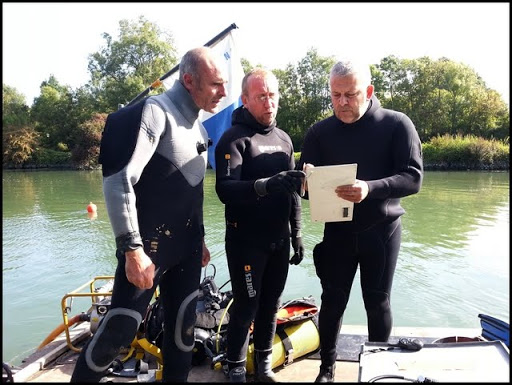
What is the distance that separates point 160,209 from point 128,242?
26 centimetres

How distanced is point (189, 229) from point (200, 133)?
1.59 ft

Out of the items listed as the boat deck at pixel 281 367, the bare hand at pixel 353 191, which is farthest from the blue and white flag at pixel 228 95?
the bare hand at pixel 353 191

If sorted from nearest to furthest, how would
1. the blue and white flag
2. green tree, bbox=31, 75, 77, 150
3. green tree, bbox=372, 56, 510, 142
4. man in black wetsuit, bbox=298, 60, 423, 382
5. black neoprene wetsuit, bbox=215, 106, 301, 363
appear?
man in black wetsuit, bbox=298, 60, 423, 382, black neoprene wetsuit, bbox=215, 106, 301, 363, the blue and white flag, green tree, bbox=372, 56, 510, 142, green tree, bbox=31, 75, 77, 150

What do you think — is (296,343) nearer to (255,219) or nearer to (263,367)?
(263,367)

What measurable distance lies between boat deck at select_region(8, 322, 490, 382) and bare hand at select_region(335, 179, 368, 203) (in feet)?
3.04

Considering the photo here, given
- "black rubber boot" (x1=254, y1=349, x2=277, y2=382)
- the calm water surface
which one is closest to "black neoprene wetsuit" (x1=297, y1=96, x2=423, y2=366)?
"black rubber boot" (x1=254, y1=349, x2=277, y2=382)

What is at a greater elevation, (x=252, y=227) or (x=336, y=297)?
(x=252, y=227)

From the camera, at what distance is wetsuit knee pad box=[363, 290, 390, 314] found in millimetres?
2131

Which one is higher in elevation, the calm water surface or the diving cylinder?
→ the diving cylinder

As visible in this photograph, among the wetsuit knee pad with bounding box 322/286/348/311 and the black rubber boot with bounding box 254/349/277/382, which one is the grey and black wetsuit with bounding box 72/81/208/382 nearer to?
the black rubber boot with bounding box 254/349/277/382

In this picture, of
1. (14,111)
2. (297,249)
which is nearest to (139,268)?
(297,249)

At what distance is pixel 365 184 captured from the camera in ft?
6.25

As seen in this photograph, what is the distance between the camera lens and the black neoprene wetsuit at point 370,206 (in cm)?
204

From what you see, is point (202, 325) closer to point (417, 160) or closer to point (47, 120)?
point (417, 160)
